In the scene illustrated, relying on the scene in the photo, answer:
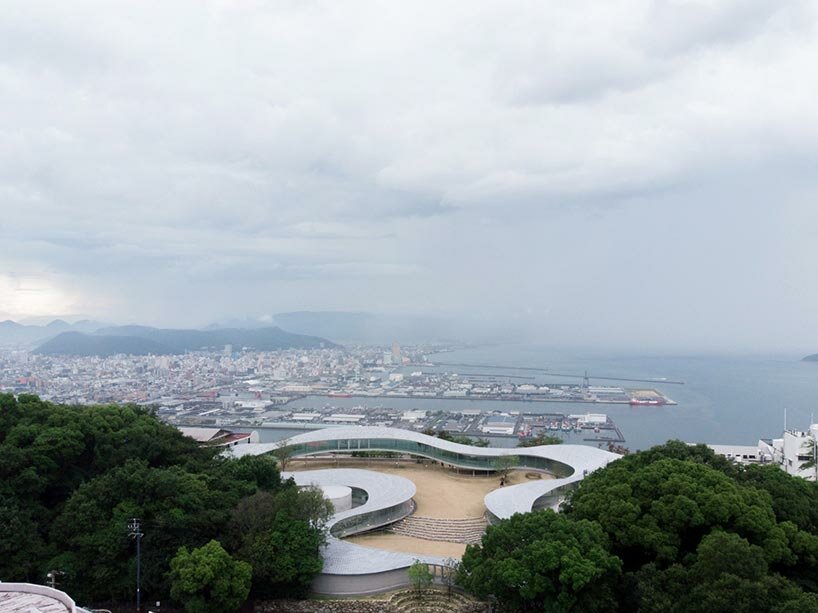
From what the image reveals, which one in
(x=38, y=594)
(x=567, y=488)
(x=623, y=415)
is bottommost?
(x=623, y=415)

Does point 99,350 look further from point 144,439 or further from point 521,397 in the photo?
point 144,439

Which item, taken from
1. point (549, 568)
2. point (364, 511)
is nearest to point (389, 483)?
point (364, 511)

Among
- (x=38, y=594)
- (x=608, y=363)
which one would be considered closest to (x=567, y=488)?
(x=38, y=594)

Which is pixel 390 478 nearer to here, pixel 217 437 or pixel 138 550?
A: pixel 138 550

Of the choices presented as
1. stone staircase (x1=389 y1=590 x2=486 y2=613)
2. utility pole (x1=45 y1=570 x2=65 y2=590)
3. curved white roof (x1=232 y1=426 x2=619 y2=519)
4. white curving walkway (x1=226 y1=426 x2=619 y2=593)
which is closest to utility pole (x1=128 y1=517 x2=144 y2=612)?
utility pole (x1=45 y1=570 x2=65 y2=590)

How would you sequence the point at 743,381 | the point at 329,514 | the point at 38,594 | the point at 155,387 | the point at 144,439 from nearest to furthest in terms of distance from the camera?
the point at 38,594 < the point at 329,514 < the point at 144,439 < the point at 155,387 < the point at 743,381

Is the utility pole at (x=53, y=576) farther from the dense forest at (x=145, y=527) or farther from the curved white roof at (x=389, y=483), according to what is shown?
the curved white roof at (x=389, y=483)
